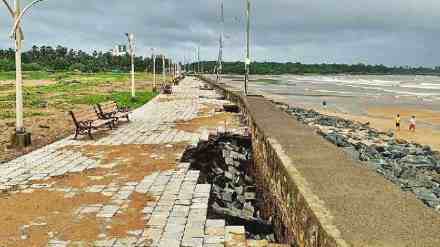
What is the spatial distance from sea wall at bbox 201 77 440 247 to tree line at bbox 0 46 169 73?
373ft

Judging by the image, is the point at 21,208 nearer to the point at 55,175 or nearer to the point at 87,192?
the point at 87,192

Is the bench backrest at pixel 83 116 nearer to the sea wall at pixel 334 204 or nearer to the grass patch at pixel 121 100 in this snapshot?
the sea wall at pixel 334 204

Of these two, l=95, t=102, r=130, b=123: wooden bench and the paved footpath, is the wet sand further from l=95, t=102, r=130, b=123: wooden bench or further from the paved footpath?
the paved footpath

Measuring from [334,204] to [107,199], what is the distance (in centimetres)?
329

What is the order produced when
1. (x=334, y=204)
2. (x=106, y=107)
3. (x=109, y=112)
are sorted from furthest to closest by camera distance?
1. (x=106, y=107)
2. (x=109, y=112)
3. (x=334, y=204)


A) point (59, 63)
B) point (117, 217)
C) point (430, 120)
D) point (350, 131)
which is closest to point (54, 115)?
point (350, 131)

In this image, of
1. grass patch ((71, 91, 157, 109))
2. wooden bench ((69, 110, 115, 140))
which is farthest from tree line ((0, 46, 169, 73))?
wooden bench ((69, 110, 115, 140))

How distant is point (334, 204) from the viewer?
15.3 feet

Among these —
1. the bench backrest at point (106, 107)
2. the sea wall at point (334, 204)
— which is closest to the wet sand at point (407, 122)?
the bench backrest at point (106, 107)

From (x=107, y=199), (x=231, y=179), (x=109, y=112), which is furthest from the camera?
(x=109, y=112)

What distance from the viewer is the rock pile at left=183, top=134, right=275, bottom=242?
6859 millimetres

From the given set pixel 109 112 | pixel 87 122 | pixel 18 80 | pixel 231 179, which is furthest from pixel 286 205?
pixel 109 112

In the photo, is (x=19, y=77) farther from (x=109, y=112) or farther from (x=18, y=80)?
(x=109, y=112)

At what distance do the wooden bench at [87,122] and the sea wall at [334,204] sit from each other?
549cm
